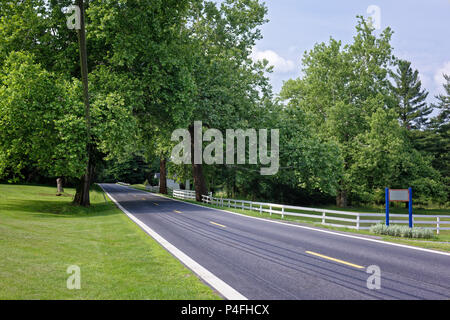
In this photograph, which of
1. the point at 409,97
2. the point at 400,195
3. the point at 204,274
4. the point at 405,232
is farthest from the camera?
the point at 409,97

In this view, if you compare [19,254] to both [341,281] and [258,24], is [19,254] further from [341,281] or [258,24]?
[258,24]

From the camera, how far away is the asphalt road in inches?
238

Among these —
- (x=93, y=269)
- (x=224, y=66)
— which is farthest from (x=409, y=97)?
(x=93, y=269)

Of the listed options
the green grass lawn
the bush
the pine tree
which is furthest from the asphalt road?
the pine tree

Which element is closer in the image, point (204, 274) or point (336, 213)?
Answer: point (204, 274)

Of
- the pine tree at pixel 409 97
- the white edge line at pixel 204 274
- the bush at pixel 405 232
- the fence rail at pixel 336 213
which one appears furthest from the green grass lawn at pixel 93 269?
the pine tree at pixel 409 97

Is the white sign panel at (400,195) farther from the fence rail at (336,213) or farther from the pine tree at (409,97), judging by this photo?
the pine tree at (409,97)

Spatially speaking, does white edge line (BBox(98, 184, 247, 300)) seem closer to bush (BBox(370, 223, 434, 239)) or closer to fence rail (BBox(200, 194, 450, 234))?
fence rail (BBox(200, 194, 450, 234))

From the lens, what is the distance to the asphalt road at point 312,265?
604cm

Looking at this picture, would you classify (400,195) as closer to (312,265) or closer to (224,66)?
(312,265)

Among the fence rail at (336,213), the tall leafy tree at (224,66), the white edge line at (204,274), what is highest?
the tall leafy tree at (224,66)

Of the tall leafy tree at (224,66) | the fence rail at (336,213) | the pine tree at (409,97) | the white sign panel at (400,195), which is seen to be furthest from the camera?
the pine tree at (409,97)

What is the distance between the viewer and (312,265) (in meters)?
7.96
